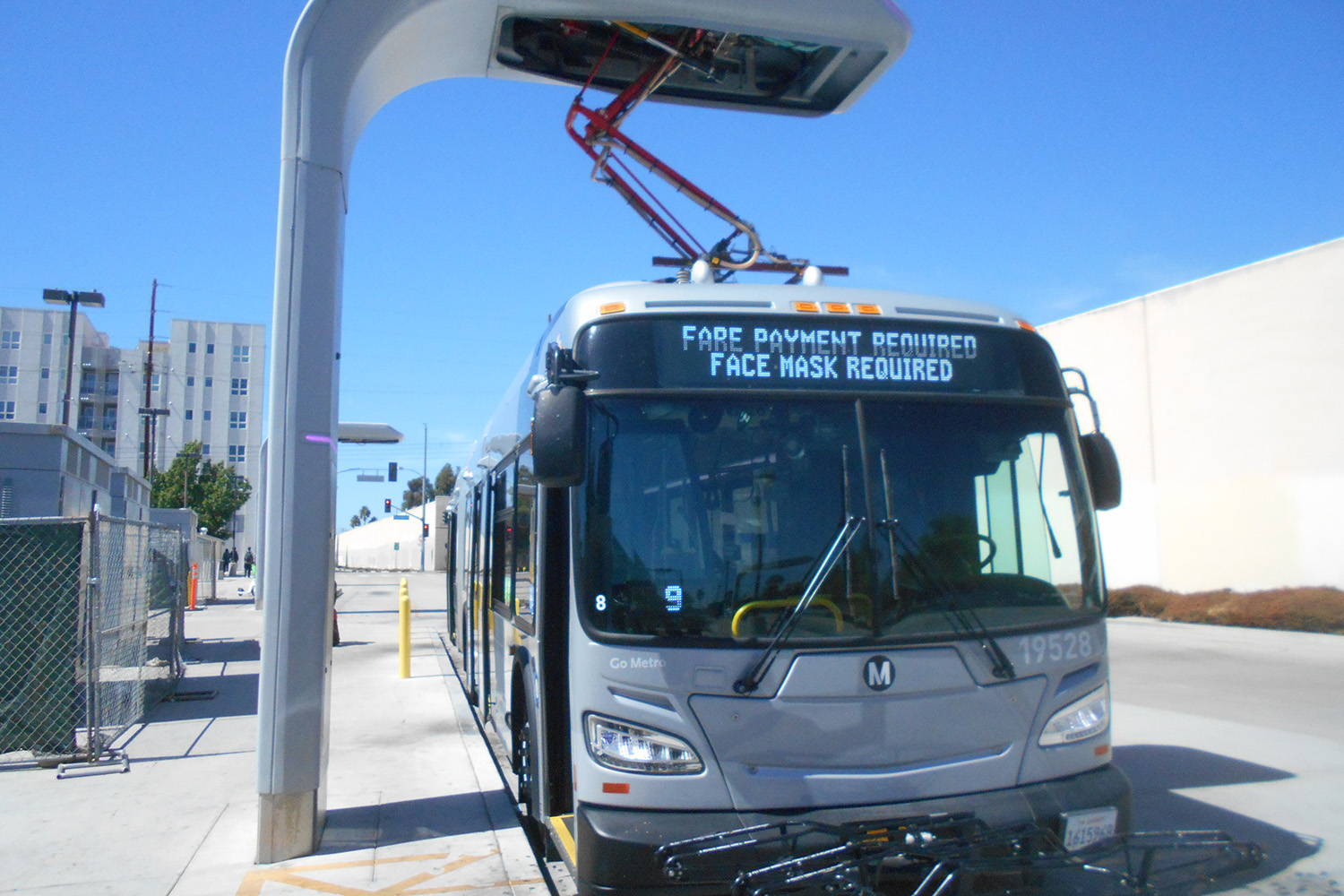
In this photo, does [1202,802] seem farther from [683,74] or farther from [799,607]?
[683,74]

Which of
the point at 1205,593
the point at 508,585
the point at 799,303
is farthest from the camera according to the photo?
the point at 1205,593

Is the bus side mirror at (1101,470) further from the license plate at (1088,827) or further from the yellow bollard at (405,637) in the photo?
the yellow bollard at (405,637)

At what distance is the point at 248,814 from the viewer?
654 cm

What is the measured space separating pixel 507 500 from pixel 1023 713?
11.9 ft

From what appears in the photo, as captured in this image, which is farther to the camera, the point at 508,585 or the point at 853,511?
the point at 508,585

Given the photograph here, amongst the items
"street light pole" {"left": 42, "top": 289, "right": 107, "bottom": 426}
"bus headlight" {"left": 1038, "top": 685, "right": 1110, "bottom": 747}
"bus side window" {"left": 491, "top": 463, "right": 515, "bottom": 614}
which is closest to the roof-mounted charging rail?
"bus side window" {"left": 491, "top": 463, "right": 515, "bottom": 614}

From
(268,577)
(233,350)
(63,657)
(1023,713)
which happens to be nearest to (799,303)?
(1023,713)

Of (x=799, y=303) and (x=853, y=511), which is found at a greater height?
(x=799, y=303)

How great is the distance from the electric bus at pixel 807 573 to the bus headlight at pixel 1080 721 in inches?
0.5

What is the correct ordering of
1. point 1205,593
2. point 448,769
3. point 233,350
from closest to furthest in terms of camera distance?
point 448,769 → point 1205,593 → point 233,350

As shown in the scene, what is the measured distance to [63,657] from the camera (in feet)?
Result: 26.1

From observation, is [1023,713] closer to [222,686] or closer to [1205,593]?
[222,686]

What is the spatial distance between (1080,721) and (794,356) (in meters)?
2.09

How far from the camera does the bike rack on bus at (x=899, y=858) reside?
11.7 feet
